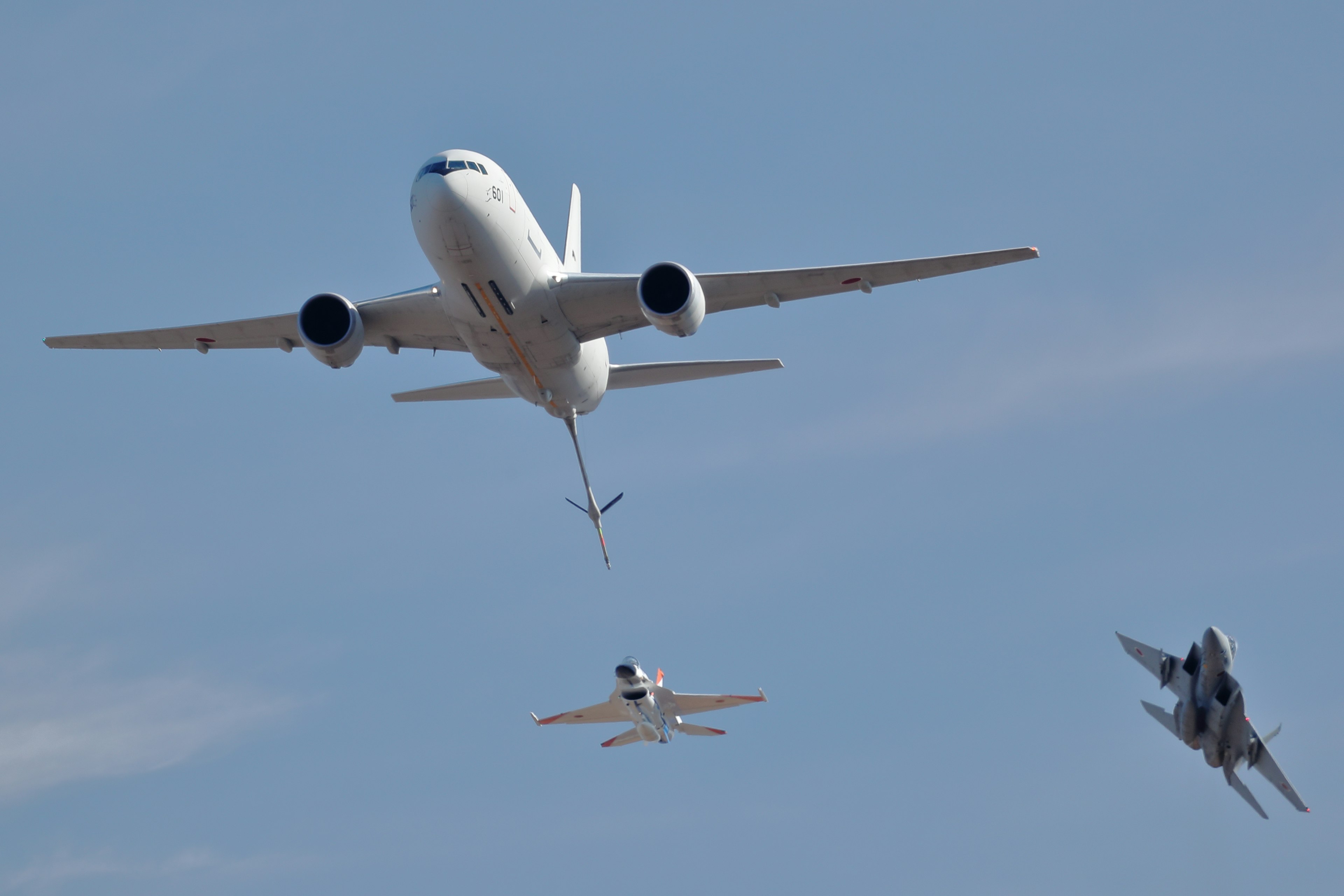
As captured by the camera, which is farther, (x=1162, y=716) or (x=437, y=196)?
(x=1162, y=716)

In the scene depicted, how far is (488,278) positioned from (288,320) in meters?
6.54

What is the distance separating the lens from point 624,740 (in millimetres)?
44938

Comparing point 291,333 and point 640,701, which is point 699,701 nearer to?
point 640,701

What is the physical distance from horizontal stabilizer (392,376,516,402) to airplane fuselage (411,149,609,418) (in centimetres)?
166

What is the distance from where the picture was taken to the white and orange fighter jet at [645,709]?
136 feet

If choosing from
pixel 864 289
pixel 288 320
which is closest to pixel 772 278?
pixel 864 289

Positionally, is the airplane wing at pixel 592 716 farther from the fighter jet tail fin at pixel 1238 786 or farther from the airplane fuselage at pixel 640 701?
the fighter jet tail fin at pixel 1238 786

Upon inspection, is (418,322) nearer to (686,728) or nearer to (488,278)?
(488,278)

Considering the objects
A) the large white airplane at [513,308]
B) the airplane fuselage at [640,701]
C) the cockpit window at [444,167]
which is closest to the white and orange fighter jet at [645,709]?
the airplane fuselage at [640,701]

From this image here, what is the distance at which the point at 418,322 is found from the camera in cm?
3005

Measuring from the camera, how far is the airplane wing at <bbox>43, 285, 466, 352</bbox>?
29703mm

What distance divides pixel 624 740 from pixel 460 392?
16267mm

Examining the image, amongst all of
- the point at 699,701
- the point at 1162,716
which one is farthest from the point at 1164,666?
the point at 699,701

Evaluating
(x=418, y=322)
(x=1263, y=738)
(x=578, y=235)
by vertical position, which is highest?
(x=578, y=235)
